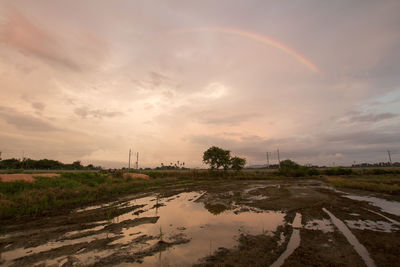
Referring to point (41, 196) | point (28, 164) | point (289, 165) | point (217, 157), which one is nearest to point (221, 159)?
point (217, 157)

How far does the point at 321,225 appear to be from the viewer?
9.26 m

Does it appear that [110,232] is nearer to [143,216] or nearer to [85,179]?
[143,216]

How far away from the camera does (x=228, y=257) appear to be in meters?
5.92

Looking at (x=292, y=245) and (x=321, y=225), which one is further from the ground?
(x=292, y=245)

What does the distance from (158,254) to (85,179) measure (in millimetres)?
22406

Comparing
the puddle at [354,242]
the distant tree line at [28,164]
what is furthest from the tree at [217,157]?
the distant tree line at [28,164]

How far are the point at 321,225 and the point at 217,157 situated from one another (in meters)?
43.7

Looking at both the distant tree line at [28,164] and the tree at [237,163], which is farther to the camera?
the distant tree line at [28,164]

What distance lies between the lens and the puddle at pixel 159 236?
19.5ft

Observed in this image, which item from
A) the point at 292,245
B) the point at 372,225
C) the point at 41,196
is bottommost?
the point at 372,225

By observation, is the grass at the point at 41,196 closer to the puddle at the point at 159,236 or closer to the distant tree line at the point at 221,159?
the puddle at the point at 159,236

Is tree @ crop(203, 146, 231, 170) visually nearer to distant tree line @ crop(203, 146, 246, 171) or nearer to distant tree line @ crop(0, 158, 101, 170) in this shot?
distant tree line @ crop(203, 146, 246, 171)

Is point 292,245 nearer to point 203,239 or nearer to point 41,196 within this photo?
point 203,239

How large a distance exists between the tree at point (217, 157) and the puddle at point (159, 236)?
4050cm
